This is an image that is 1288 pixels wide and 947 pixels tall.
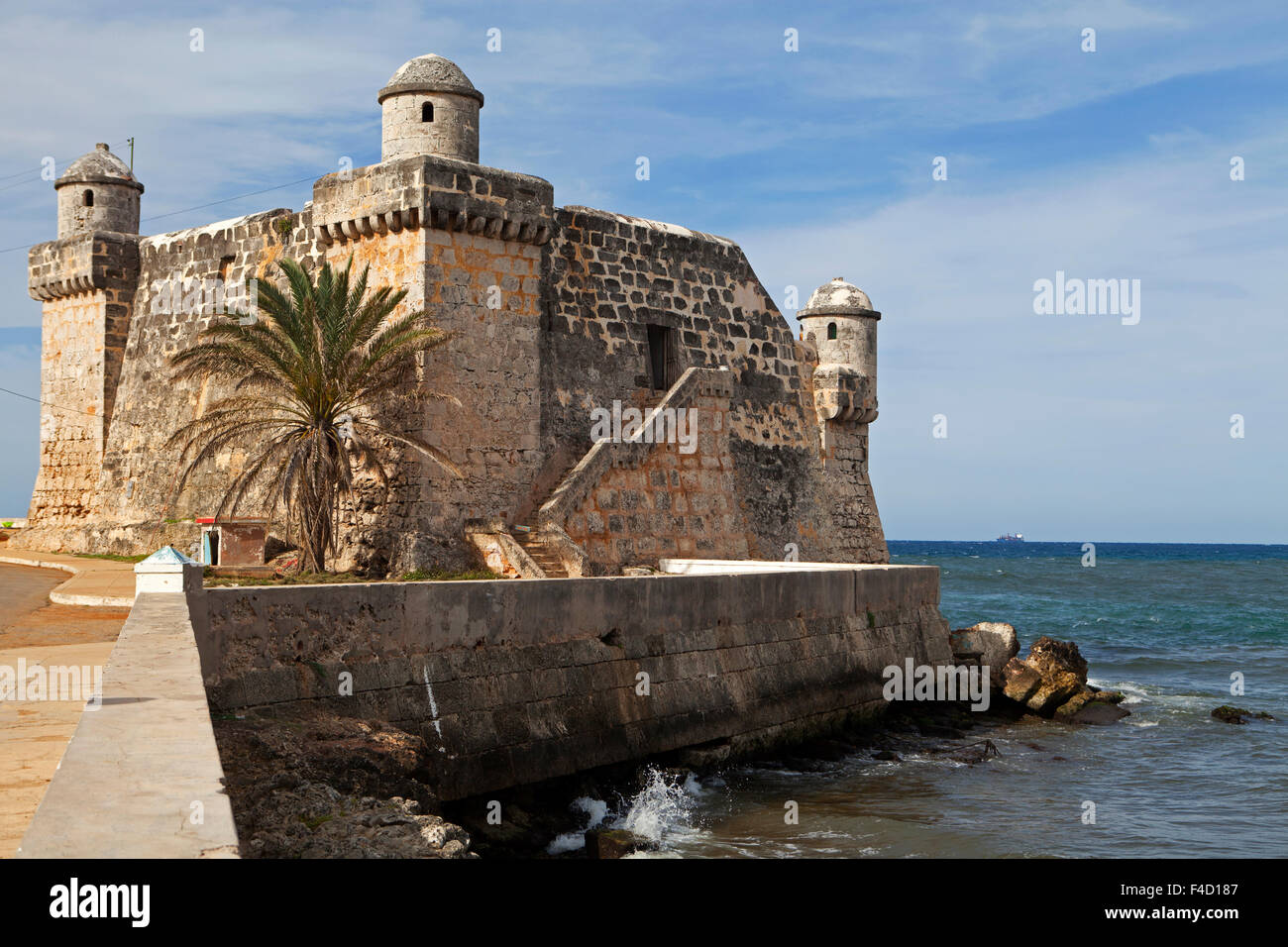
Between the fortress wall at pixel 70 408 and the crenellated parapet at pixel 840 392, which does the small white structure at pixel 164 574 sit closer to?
the fortress wall at pixel 70 408

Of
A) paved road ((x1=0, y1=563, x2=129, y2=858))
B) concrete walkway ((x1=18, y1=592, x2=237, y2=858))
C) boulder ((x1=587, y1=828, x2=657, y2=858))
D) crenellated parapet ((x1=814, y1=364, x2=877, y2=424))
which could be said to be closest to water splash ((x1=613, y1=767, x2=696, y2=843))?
boulder ((x1=587, y1=828, x2=657, y2=858))

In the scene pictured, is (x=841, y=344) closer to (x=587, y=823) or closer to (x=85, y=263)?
(x=85, y=263)

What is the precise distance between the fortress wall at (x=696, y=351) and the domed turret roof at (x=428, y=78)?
9.22 ft

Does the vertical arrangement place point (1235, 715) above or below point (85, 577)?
below

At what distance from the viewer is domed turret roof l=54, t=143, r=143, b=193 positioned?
22734 mm

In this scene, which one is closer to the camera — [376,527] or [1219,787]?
[1219,787]

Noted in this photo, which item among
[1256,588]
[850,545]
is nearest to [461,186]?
[850,545]

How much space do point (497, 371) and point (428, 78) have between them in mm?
4124

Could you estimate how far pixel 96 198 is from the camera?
22.8 metres

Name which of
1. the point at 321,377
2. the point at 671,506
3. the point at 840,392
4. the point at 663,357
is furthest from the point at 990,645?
the point at 321,377

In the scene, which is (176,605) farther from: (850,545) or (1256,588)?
A: (1256,588)

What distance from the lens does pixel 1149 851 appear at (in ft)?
34.5
